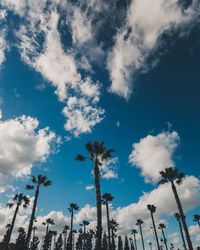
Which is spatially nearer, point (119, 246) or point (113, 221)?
point (113, 221)

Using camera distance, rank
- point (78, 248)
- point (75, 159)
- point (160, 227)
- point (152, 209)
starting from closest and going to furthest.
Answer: point (75, 159), point (152, 209), point (160, 227), point (78, 248)

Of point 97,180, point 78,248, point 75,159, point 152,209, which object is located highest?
point 78,248

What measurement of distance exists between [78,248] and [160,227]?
168 ft

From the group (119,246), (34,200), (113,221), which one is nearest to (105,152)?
(34,200)

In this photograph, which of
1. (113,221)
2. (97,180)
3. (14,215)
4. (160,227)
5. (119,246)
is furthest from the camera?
(119,246)

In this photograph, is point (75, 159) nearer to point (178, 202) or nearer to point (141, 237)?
point (178, 202)

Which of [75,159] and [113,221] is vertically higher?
[113,221]

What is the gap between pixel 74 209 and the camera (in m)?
63.9

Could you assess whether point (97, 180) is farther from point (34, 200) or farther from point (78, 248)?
point (78, 248)

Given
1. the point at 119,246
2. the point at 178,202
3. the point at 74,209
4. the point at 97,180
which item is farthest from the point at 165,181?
the point at 119,246

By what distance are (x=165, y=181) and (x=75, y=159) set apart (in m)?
16.3

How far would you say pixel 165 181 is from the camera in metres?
36.7

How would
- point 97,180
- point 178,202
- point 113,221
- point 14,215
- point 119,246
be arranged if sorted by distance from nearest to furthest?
point 97,180
point 178,202
point 14,215
point 113,221
point 119,246

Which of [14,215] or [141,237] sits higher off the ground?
[141,237]
